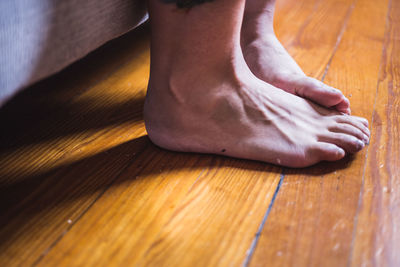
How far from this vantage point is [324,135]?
69 centimetres

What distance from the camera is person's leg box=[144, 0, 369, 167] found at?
26.0 inches

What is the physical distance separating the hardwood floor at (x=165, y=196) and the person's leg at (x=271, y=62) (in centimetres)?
15

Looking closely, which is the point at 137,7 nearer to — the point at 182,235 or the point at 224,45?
the point at 224,45

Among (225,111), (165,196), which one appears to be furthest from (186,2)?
Result: (165,196)

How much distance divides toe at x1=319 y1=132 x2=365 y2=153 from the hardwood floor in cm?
3

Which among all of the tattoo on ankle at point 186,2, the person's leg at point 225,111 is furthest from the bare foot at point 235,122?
the tattoo on ankle at point 186,2

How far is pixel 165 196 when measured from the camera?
2.01ft

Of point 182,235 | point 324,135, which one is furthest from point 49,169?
point 324,135

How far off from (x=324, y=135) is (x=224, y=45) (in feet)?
0.89

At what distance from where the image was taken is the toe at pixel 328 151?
66 centimetres

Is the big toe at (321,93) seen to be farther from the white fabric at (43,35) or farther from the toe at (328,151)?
the white fabric at (43,35)

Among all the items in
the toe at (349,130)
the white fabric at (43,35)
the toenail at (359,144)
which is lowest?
the toenail at (359,144)

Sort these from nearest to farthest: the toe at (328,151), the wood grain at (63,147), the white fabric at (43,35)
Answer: the white fabric at (43,35) → the wood grain at (63,147) → the toe at (328,151)

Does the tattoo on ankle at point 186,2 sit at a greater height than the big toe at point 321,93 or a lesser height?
greater
